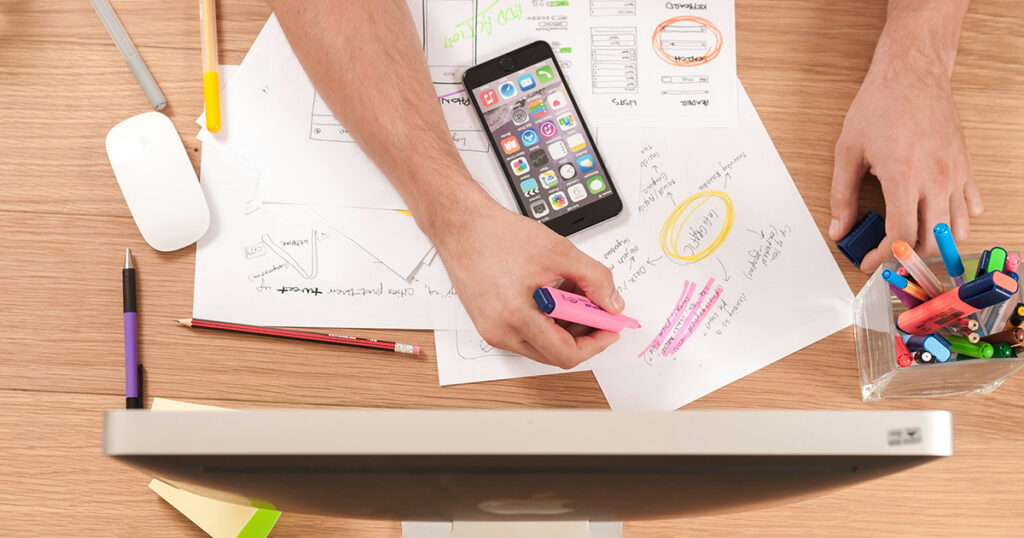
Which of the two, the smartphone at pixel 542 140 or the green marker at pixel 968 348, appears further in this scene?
the smartphone at pixel 542 140

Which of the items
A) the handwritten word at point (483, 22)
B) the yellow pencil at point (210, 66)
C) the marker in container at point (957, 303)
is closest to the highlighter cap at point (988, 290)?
the marker in container at point (957, 303)

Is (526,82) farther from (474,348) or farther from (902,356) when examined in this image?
(902,356)

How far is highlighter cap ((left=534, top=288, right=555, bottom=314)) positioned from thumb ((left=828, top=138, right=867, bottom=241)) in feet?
1.05

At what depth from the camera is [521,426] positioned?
0.33 meters

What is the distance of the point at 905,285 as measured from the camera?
62 centimetres

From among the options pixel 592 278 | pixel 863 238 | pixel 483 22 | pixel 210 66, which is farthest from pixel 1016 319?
pixel 210 66

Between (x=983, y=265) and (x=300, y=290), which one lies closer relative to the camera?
(x=983, y=265)

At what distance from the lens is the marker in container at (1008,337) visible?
0.59 meters

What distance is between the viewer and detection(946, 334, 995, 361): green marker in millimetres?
603

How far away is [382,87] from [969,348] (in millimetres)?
596

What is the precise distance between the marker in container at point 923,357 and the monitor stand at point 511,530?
304 mm

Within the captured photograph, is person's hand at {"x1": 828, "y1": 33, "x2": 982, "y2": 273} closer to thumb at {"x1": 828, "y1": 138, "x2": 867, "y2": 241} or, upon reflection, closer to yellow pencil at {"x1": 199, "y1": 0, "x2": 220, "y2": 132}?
thumb at {"x1": 828, "y1": 138, "x2": 867, "y2": 241}

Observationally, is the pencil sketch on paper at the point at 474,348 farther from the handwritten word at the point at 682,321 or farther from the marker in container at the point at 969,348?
the marker in container at the point at 969,348

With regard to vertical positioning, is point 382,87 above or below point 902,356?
above
